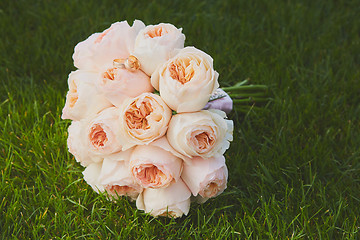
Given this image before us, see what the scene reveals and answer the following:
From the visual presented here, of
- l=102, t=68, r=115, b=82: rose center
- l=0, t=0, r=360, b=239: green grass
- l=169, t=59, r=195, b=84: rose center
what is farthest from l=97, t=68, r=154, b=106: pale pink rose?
l=0, t=0, r=360, b=239: green grass

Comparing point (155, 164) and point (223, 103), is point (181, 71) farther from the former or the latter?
point (223, 103)

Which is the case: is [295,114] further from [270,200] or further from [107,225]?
[107,225]

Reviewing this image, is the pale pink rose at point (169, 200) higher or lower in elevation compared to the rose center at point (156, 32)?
lower

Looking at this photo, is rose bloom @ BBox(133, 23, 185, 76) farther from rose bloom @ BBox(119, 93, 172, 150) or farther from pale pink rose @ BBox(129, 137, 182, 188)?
pale pink rose @ BBox(129, 137, 182, 188)

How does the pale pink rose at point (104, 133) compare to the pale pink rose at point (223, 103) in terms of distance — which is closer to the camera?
the pale pink rose at point (104, 133)

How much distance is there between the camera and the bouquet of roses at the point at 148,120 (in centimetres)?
163

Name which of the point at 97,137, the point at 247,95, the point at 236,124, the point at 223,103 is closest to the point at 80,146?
the point at 97,137

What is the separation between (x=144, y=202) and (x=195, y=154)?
0.29 m

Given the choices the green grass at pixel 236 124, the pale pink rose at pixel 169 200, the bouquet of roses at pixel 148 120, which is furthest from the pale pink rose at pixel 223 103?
the pale pink rose at pixel 169 200

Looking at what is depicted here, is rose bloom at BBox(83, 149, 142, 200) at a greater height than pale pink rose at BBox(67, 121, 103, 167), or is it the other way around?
pale pink rose at BBox(67, 121, 103, 167)

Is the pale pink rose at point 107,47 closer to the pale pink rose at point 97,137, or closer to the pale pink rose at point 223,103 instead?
the pale pink rose at point 97,137

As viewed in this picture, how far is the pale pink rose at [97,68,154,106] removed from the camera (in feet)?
5.52

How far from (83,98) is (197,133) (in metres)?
0.42

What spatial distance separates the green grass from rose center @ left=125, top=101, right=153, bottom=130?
37cm
